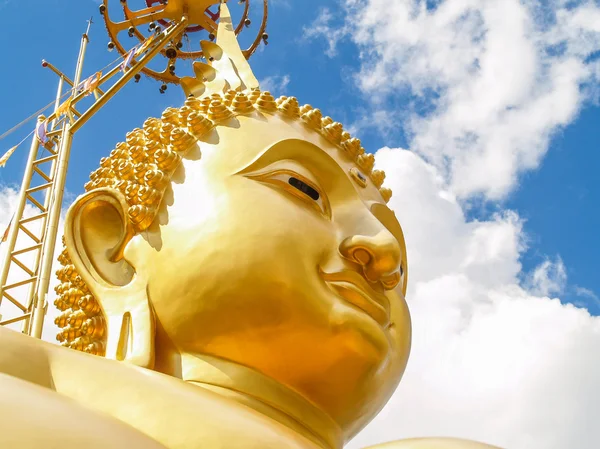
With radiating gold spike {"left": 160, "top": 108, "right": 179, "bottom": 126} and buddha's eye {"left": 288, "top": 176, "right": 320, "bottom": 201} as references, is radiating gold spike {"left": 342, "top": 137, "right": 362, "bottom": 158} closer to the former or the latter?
buddha's eye {"left": 288, "top": 176, "right": 320, "bottom": 201}

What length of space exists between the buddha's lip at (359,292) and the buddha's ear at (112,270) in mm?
832

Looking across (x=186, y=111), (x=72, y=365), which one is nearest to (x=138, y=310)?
(x=72, y=365)

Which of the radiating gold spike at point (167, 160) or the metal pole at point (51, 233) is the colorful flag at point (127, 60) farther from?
the radiating gold spike at point (167, 160)

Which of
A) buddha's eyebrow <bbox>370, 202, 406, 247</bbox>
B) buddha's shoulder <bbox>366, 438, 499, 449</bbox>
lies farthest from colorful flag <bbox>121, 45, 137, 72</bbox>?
buddha's shoulder <bbox>366, 438, 499, 449</bbox>

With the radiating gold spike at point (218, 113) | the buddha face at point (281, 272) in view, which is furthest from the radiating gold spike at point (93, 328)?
the radiating gold spike at point (218, 113)

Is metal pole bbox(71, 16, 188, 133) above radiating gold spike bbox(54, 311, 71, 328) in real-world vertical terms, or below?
above

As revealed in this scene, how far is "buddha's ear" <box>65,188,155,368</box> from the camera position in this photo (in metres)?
3.30

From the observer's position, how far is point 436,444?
106 inches

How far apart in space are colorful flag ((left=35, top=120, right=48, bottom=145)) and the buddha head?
7.67ft

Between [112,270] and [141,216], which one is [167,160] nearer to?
[141,216]

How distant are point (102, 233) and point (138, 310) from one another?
54cm

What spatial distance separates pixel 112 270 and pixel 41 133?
2990mm

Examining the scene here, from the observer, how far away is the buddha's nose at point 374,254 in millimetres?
3477

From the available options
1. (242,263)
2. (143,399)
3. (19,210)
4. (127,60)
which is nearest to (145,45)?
(127,60)
